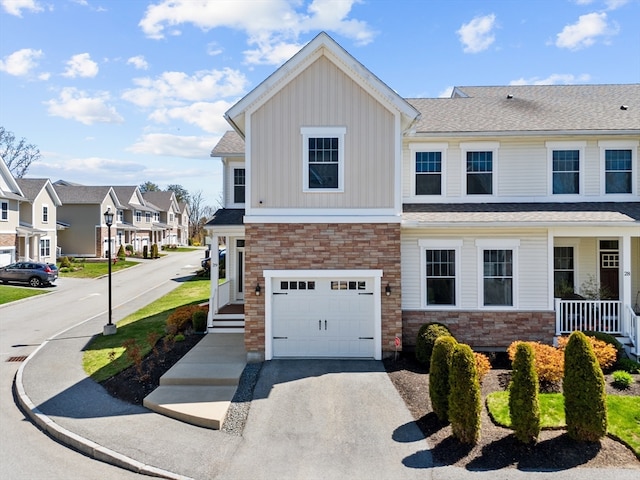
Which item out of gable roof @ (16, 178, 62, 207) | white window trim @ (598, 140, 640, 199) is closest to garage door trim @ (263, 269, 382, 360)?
white window trim @ (598, 140, 640, 199)

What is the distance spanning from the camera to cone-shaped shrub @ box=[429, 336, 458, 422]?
8711mm

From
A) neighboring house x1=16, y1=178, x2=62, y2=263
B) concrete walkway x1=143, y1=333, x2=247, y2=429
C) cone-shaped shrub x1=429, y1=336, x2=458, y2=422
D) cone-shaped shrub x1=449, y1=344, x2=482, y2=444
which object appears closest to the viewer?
cone-shaped shrub x1=449, y1=344, x2=482, y2=444

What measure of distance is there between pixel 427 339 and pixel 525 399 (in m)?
4.27

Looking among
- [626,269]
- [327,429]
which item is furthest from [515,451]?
[626,269]

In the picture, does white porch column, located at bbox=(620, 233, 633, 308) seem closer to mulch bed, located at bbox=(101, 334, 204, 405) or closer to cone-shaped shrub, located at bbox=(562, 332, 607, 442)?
cone-shaped shrub, located at bbox=(562, 332, 607, 442)

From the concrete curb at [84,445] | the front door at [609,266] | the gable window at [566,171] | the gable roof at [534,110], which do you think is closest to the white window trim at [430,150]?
the gable roof at [534,110]

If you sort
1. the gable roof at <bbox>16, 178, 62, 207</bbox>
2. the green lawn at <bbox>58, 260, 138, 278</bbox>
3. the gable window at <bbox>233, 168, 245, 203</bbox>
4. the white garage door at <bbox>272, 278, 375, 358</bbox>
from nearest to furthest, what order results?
the white garage door at <bbox>272, 278, 375, 358</bbox>, the gable window at <bbox>233, 168, 245, 203</bbox>, the green lawn at <bbox>58, 260, 138, 278</bbox>, the gable roof at <bbox>16, 178, 62, 207</bbox>

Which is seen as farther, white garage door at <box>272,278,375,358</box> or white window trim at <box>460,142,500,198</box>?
white window trim at <box>460,142,500,198</box>

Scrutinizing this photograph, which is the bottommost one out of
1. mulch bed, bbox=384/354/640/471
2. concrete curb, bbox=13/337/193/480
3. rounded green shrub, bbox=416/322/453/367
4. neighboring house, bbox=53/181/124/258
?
concrete curb, bbox=13/337/193/480

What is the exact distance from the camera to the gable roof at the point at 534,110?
48.6 feet

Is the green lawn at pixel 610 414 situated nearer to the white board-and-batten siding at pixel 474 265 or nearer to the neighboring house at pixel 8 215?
the white board-and-batten siding at pixel 474 265

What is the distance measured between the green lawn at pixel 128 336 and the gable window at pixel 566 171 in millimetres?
14787

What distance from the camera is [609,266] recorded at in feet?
49.6

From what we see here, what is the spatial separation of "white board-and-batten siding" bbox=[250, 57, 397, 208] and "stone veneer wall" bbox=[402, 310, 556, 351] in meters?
3.85
